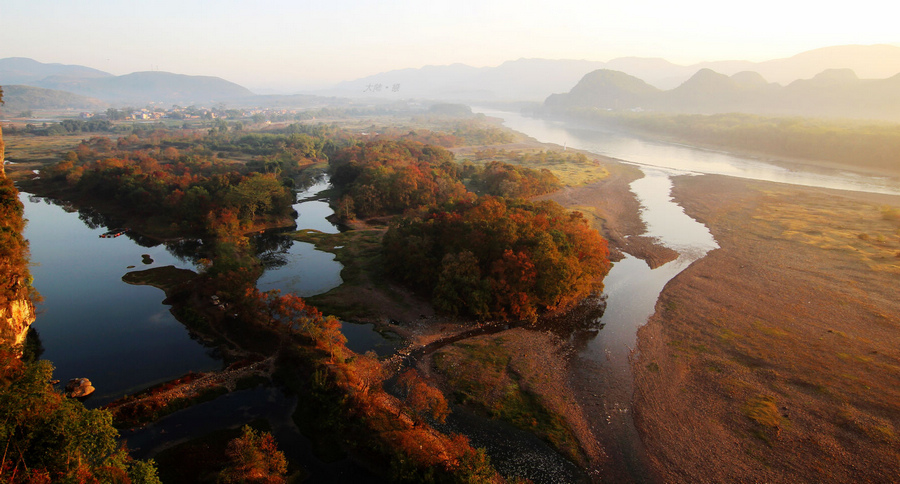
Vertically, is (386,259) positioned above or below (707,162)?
below

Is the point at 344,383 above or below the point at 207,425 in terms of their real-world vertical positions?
above

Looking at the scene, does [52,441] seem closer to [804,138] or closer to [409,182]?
[409,182]

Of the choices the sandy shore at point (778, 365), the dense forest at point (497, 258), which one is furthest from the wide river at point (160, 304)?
the dense forest at point (497, 258)

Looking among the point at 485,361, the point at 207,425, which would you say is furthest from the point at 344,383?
the point at 485,361

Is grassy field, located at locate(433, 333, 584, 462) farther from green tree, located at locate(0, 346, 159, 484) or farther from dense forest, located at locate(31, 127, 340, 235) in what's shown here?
dense forest, located at locate(31, 127, 340, 235)

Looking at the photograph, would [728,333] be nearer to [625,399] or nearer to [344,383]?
[625,399]

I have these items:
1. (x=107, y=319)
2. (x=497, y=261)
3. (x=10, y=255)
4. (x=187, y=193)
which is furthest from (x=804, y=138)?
(x=10, y=255)

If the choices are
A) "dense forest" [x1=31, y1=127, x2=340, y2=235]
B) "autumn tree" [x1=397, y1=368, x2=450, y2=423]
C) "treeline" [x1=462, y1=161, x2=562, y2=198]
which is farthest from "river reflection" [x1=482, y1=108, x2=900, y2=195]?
"autumn tree" [x1=397, y1=368, x2=450, y2=423]
